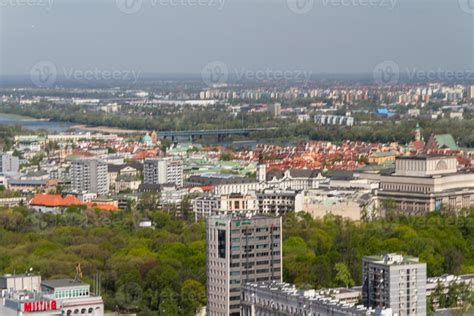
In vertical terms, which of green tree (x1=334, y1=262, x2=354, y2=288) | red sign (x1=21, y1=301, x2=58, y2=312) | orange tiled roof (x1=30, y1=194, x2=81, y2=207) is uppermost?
red sign (x1=21, y1=301, x2=58, y2=312)

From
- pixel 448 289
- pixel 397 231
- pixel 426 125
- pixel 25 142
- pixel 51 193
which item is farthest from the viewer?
pixel 426 125

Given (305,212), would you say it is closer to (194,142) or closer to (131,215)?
(131,215)

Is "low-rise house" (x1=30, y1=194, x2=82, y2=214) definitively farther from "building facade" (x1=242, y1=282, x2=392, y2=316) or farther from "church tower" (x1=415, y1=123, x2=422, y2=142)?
"church tower" (x1=415, y1=123, x2=422, y2=142)

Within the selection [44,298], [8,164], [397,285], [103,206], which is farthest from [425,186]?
[44,298]

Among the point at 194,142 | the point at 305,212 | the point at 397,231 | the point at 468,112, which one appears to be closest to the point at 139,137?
the point at 194,142

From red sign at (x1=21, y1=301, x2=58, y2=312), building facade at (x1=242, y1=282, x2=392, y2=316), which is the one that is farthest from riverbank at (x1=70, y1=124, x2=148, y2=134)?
red sign at (x1=21, y1=301, x2=58, y2=312)

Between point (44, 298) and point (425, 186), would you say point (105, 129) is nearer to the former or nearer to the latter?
point (425, 186)

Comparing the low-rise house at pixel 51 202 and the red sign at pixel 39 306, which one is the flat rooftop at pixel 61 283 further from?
the low-rise house at pixel 51 202

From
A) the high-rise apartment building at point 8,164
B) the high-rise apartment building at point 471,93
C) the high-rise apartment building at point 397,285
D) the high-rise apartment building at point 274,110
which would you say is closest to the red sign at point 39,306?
the high-rise apartment building at point 397,285
